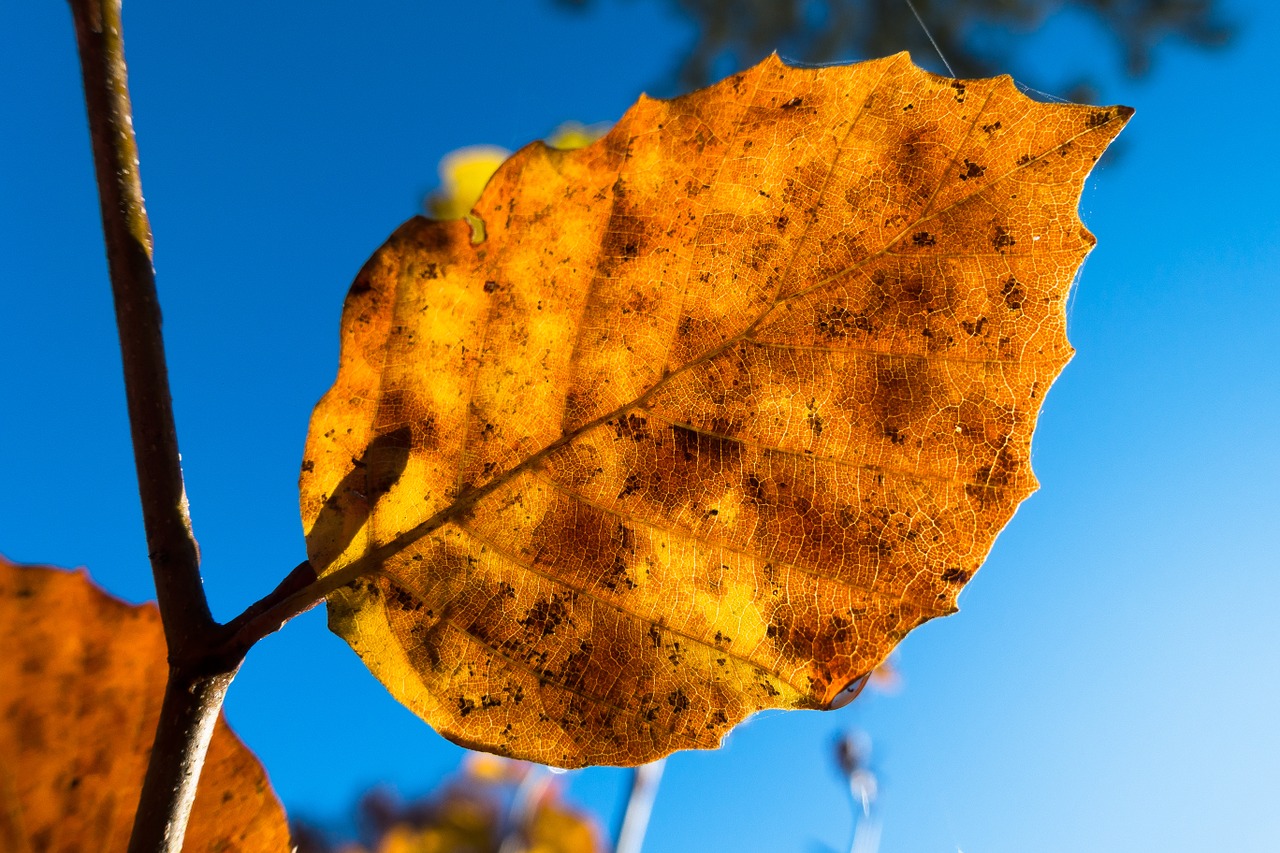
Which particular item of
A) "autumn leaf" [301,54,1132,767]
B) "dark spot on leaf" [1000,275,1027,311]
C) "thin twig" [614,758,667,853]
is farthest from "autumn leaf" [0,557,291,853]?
"thin twig" [614,758,667,853]

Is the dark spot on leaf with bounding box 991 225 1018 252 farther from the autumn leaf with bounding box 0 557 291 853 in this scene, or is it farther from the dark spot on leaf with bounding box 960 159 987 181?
the autumn leaf with bounding box 0 557 291 853

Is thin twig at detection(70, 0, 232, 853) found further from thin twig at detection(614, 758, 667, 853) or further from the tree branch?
thin twig at detection(614, 758, 667, 853)

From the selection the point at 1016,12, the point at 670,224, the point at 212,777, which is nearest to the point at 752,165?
the point at 670,224

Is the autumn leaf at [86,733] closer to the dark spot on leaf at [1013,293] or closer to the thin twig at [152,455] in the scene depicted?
the thin twig at [152,455]

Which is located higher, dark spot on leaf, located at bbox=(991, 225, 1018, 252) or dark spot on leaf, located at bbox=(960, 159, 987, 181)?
dark spot on leaf, located at bbox=(960, 159, 987, 181)

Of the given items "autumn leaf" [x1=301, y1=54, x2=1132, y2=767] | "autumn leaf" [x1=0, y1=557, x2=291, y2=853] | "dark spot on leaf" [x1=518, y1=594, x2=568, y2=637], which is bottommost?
"autumn leaf" [x1=0, y1=557, x2=291, y2=853]

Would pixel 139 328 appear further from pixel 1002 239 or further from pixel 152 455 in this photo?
pixel 1002 239

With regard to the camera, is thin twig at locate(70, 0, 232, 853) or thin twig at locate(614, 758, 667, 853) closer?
thin twig at locate(70, 0, 232, 853)

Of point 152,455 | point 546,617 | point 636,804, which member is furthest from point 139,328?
point 636,804
